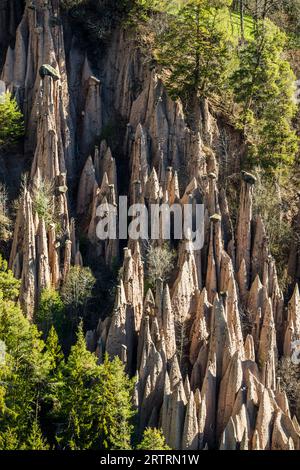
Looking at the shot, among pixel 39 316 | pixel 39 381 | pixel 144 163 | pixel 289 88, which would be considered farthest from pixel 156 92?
pixel 39 381

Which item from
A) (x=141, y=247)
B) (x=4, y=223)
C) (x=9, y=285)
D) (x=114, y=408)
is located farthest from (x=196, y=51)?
(x=114, y=408)

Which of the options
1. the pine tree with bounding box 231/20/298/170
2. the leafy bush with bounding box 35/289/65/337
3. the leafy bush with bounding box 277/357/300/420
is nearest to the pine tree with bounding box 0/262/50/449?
the leafy bush with bounding box 35/289/65/337

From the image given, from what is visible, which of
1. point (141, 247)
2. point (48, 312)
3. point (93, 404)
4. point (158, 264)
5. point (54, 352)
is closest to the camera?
point (93, 404)

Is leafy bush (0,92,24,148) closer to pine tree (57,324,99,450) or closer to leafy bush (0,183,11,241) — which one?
leafy bush (0,183,11,241)

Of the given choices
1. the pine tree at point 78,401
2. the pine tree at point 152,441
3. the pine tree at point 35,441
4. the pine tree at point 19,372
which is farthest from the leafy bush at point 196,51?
the pine tree at point 152,441

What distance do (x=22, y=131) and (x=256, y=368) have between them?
1906 cm

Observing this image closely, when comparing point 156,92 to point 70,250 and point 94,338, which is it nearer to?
point 70,250

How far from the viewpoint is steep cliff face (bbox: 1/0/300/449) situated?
1452 inches

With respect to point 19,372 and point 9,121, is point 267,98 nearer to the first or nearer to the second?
point 9,121

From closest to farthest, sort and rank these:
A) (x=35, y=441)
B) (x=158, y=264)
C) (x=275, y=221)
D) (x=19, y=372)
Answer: (x=35, y=441)
(x=19, y=372)
(x=158, y=264)
(x=275, y=221)

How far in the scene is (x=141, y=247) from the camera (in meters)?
43.7

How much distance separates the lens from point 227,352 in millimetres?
38094

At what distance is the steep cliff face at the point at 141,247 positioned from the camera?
36875 mm

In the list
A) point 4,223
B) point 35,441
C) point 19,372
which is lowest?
point 35,441
